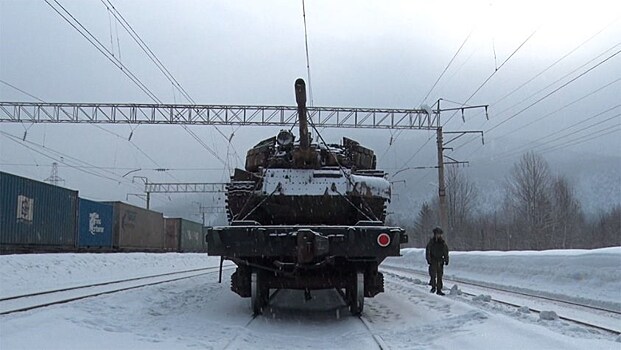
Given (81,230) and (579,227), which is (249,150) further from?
(579,227)

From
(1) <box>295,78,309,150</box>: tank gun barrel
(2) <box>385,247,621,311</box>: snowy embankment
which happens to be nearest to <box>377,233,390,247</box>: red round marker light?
(1) <box>295,78,309,150</box>: tank gun barrel

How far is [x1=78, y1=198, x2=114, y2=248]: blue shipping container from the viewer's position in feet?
96.7

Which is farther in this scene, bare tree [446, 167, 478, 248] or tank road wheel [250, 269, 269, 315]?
bare tree [446, 167, 478, 248]

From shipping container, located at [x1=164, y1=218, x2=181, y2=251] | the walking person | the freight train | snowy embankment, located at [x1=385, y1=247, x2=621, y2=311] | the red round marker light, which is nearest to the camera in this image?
the red round marker light

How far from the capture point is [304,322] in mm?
9258

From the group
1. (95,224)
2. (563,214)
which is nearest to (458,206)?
(563,214)

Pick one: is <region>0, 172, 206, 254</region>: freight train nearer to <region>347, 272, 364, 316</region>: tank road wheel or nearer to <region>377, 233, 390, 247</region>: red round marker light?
<region>347, 272, 364, 316</region>: tank road wheel

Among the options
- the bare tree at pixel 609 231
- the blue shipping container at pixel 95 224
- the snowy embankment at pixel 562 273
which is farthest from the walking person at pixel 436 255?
the bare tree at pixel 609 231

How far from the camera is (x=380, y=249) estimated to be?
338 inches

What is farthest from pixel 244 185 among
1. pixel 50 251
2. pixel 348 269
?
pixel 50 251

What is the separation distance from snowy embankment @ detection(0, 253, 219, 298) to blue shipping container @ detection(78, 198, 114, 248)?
310cm

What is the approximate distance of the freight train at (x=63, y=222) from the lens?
22.0m

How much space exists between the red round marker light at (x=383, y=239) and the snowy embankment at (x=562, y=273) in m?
5.67

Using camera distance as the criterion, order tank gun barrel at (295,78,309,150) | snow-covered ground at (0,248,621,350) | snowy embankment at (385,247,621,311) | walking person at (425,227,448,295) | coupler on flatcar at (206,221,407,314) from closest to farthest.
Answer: snow-covered ground at (0,248,621,350)
coupler on flatcar at (206,221,407,314)
tank gun barrel at (295,78,309,150)
snowy embankment at (385,247,621,311)
walking person at (425,227,448,295)
